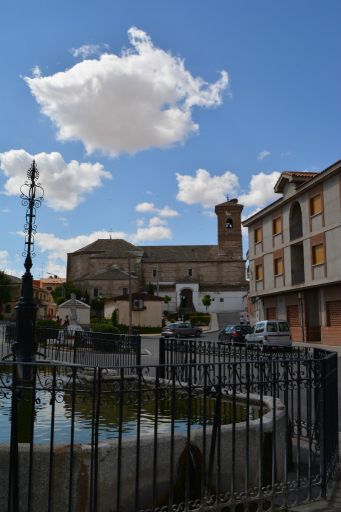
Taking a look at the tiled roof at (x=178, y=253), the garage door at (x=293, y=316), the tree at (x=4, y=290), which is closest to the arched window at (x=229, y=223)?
the tiled roof at (x=178, y=253)

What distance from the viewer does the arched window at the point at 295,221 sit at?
33.3 meters

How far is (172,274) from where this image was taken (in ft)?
285

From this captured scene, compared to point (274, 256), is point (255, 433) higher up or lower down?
Result: lower down

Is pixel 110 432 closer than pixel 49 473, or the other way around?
pixel 49 473

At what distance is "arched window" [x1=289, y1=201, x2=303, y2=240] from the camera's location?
1313 inches

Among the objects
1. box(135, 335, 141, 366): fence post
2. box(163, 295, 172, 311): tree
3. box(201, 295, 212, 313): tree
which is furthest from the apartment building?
box(163, 295, 172, 311): tree

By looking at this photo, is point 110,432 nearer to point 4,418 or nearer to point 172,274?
point 4,418

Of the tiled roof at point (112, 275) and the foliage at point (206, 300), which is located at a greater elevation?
the tiled roof at point (112, 275)

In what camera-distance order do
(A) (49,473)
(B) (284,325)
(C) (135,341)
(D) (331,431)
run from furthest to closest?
(B) (284,325) → (C) (135,341) → (D) (331,431) → (A) (49,473)

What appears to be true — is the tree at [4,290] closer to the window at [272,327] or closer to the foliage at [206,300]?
the foliage at [206,300]

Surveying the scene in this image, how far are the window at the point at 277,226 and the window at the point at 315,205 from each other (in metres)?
4.43

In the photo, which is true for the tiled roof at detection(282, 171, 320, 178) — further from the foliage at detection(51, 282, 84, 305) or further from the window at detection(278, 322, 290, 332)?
the foliage at detection(51, 282, 84, 305)

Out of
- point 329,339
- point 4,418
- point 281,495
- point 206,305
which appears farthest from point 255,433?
point 206,305

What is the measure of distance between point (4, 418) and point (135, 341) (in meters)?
4.97
